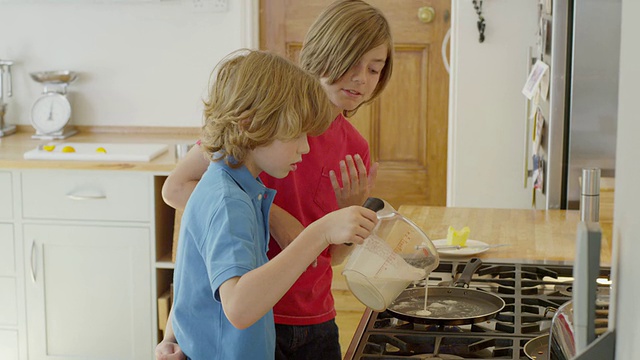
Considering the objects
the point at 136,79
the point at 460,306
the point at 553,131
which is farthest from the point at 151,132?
the point at 460,306

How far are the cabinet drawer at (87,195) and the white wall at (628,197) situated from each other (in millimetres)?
2649

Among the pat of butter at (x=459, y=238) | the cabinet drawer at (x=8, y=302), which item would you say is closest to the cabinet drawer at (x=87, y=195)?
the cabinet drawer at (x=8, y=302)

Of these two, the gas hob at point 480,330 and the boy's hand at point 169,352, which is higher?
the gas hob at point 480,330

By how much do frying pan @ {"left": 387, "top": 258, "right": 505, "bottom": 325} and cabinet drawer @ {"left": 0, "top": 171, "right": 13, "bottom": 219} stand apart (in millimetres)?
2189

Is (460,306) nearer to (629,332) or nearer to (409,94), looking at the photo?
(629,332)

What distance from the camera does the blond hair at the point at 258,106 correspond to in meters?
1.29

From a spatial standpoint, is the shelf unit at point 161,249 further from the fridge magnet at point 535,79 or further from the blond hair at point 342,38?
the blond hair at point 342,38

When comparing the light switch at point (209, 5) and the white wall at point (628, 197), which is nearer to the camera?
the white wall at point (628, 197)

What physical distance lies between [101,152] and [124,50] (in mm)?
809

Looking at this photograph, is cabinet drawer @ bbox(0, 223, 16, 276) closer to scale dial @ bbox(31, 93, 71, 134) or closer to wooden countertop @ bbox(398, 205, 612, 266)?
scale dial @ bbox(31, 93, 71, 134)

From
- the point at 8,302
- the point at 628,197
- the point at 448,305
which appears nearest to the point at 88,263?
the point at 8,302

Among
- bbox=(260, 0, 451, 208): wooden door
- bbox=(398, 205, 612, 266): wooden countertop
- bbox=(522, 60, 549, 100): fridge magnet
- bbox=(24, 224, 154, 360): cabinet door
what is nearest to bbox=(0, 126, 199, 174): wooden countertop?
bbox=(24, 224, 154, 360): cabinet door

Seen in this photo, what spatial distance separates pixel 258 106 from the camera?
1.29m

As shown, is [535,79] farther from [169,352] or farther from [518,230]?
[169,352]
